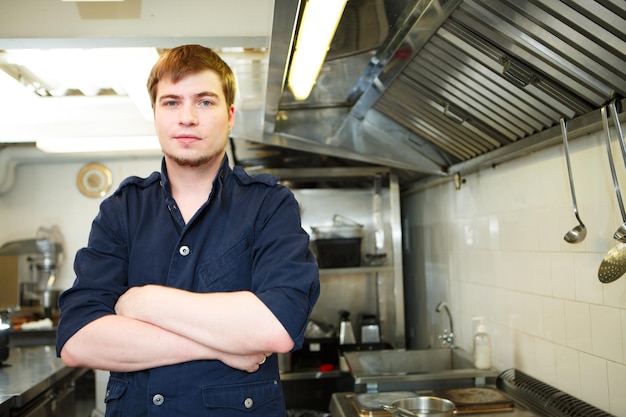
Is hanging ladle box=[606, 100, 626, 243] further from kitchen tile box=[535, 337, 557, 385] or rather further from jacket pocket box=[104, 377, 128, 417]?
jacket pocket box=[104, 377, 128, 417]

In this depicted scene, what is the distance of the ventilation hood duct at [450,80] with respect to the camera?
1.63 meters

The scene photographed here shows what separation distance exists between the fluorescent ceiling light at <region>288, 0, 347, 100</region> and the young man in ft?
0.93

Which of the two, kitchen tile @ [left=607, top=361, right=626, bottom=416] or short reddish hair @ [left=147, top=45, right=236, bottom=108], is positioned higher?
short reddish hair @ [left=147, top=45, right=236, bottom=108]

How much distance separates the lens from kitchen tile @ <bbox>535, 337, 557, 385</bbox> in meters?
2.30

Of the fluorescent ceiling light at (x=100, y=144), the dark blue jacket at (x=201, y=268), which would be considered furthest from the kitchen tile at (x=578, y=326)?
the fluorescent ceiling light at (x=100, y=144)

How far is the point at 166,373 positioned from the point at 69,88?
7.81 ft

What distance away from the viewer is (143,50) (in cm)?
219

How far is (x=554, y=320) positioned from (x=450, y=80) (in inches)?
37.7

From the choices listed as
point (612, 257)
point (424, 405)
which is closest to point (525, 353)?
point (424, 405)

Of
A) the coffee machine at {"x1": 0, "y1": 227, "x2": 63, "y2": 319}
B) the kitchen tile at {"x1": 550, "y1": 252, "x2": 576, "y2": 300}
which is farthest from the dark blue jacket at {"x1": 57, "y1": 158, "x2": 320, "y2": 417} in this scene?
the coffee machine at {"x1": 0, "y1": 227, "x2": 63, "y2": 319}

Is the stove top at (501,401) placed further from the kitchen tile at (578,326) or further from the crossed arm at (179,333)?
the crossed arm at (179,333)

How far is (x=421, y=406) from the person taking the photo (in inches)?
89.9

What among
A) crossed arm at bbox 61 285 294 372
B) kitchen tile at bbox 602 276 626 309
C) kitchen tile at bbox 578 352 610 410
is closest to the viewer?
crossed arm at bbox 61 285 294 372

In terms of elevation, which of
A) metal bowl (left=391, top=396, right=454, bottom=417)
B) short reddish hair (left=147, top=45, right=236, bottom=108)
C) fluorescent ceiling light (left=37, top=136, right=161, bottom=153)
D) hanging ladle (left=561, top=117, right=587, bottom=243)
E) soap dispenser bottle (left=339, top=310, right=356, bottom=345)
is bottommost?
metal bowl (left=391, top=396, right=454, bottom=417)
